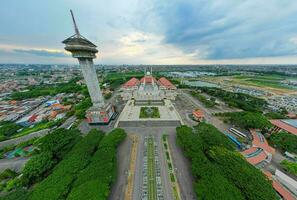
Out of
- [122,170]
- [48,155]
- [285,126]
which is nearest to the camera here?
[48,155]

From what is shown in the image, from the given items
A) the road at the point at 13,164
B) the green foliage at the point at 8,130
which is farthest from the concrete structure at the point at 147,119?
the green foliage at the point at 8,130

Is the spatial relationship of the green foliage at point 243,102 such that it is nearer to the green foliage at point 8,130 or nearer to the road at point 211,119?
the road at point 211,119

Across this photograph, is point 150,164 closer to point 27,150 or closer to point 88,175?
point 88,175

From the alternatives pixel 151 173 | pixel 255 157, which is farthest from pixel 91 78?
pixel 255 157

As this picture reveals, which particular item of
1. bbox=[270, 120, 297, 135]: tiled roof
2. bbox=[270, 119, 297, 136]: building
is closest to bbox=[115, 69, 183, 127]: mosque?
bbox=[270, 119, 297, 136]: building

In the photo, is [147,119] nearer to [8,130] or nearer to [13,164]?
[13,164]

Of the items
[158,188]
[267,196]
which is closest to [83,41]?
[158,188]

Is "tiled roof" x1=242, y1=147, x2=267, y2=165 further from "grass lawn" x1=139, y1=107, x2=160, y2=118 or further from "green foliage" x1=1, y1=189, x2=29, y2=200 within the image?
"green foliage" x1=1, y1=189, x2=29, y2=200
